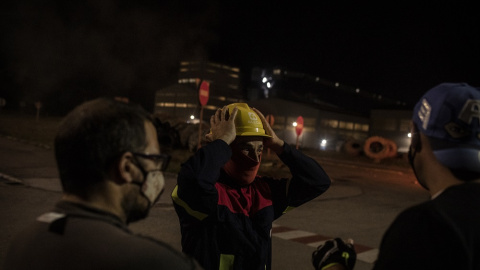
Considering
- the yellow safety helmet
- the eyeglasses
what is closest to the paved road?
the yellow safety helmet

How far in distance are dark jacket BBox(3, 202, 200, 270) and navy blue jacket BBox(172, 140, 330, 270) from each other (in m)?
1.17

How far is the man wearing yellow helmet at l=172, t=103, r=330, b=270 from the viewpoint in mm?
2486

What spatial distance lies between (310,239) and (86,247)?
6.45 m

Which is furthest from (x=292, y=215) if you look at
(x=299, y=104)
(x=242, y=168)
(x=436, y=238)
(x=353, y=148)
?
(x=299, y=104)

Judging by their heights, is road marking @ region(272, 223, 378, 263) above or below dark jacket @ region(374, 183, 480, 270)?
below

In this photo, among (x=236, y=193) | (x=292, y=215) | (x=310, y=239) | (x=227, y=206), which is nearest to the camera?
(x=227, y=206)

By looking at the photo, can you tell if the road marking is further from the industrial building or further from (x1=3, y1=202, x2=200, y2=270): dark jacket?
the industrial building

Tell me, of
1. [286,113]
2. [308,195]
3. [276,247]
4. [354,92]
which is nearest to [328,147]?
[286,113]

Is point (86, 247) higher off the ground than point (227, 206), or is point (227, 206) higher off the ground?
point (86, 247)

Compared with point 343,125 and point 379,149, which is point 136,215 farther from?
point 343,125

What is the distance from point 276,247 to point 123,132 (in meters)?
5.53

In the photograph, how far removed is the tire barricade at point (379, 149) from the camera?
3158 centimetres

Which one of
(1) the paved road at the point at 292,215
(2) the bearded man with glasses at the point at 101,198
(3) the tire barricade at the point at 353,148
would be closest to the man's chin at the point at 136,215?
(2) the bearded man with glasses at the point at 101,198

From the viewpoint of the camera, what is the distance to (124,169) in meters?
1.43
